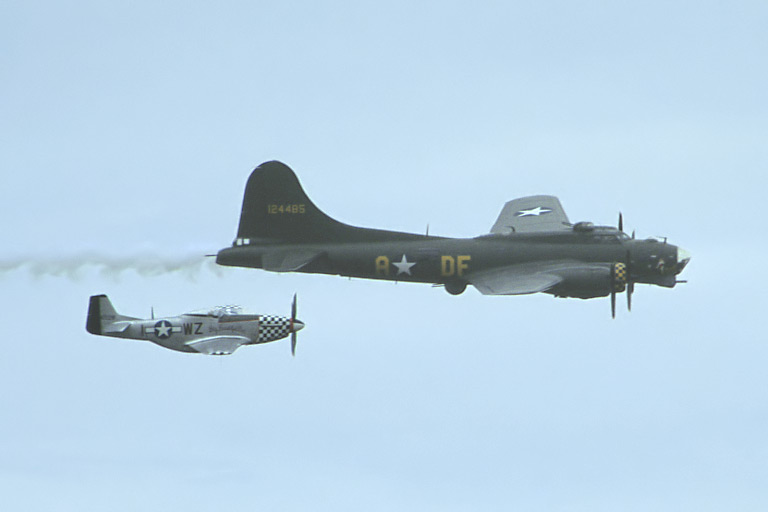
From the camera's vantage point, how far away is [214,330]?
67.8 m

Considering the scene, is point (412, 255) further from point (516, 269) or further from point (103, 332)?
point (103, 332)

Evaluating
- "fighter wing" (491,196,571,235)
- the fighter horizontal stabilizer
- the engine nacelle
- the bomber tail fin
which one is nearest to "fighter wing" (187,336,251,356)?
the fighter horizontal stabilizer

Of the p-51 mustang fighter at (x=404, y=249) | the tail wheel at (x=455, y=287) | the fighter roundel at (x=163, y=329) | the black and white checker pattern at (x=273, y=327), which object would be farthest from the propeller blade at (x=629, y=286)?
the fighter roundel at (x=163, y=329)

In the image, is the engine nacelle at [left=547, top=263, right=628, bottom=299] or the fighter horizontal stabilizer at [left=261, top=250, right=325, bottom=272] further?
the fighter horizontal stabilizer at [left=261, top=250, right=325, bottom=272]

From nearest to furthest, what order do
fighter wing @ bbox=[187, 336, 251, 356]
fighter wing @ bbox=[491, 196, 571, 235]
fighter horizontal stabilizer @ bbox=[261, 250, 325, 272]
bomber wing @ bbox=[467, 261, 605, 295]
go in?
fighter wing @ bbox=[187, 336, 251, 356] → bomber wing @ bbox=[467, 261, 605, 295] → fighter horizontal stabilizer @ bbox=[261, 250, 325, 272] → fighter wing @ bbox=[491, 196, 571, 235]

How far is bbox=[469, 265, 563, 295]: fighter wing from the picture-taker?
6731 cm

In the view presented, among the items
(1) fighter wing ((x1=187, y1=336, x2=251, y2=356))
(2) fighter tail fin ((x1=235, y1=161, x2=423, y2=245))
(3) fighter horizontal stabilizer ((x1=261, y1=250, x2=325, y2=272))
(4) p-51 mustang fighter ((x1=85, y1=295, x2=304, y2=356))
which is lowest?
(1) fighter wing ((x1=187, y1=336, x2=251, y2=356))

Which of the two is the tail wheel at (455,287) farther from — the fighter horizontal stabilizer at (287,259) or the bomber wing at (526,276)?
the fighter horizontal stabilizer at (287,259)

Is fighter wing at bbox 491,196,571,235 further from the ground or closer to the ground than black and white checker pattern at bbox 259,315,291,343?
further from the ground

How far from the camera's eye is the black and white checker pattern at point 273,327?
6819cm

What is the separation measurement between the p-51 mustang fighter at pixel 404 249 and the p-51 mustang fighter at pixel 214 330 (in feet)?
8.15

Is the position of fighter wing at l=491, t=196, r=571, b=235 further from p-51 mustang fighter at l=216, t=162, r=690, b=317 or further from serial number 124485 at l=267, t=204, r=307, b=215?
serial number 124485 at l=267, t=204, r=307, b=215

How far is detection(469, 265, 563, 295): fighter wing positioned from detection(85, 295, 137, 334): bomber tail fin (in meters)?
14.3

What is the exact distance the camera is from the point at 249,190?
230 ft
